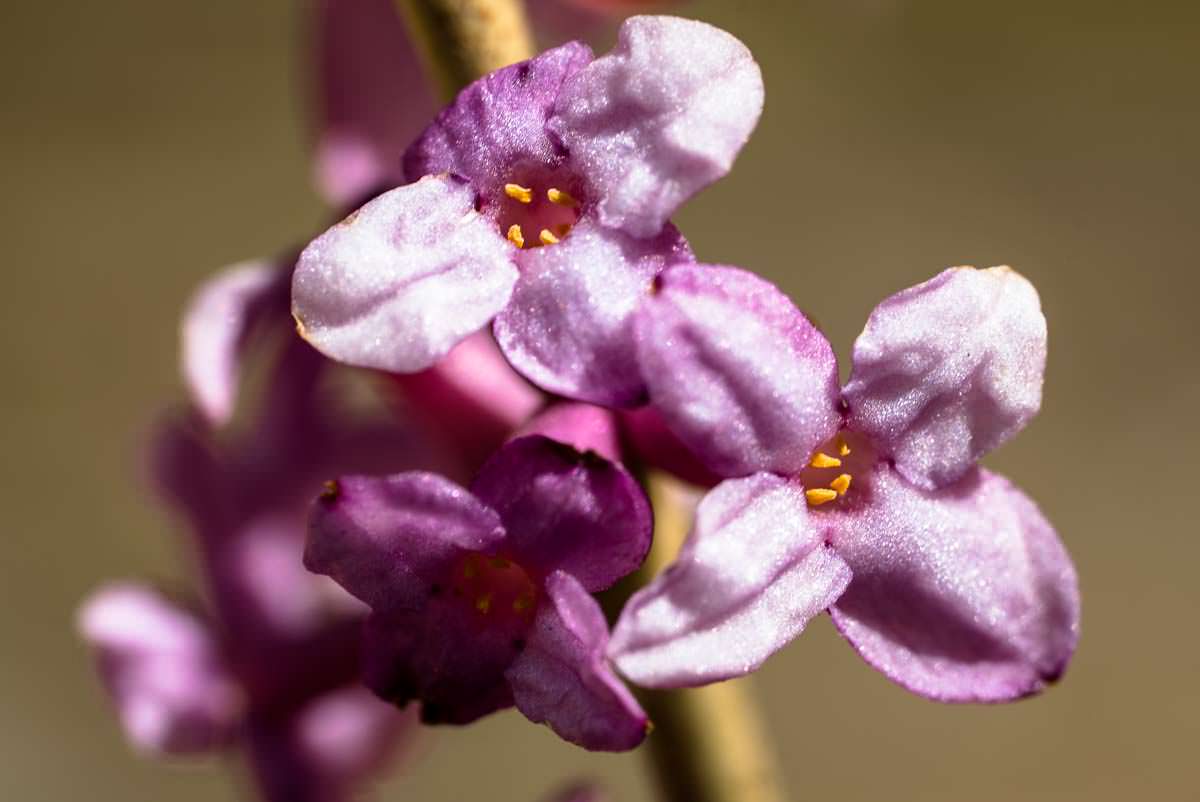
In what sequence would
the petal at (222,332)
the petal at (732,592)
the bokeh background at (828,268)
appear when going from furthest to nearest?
1. the bokeh background at (828,268)
2. the petal at (222,332)
3. the petal at (732,592)

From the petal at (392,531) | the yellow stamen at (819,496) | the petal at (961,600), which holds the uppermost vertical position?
the petal at (392,531)

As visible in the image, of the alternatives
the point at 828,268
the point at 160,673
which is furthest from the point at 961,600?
the point at 828,268

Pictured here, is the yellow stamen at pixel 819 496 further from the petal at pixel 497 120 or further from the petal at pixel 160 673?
the petal at pixel 160 673

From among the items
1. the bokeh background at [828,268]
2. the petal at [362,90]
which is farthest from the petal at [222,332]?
the bokeh background at [828,268]

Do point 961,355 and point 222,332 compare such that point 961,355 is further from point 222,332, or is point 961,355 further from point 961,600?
point 222,332

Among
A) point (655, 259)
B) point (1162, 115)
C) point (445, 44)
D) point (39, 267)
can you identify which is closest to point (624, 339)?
point (655, 259)

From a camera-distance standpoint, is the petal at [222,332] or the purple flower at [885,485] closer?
the purple flower at [885,485]

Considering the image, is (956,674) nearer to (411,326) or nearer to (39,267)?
(411,326)
